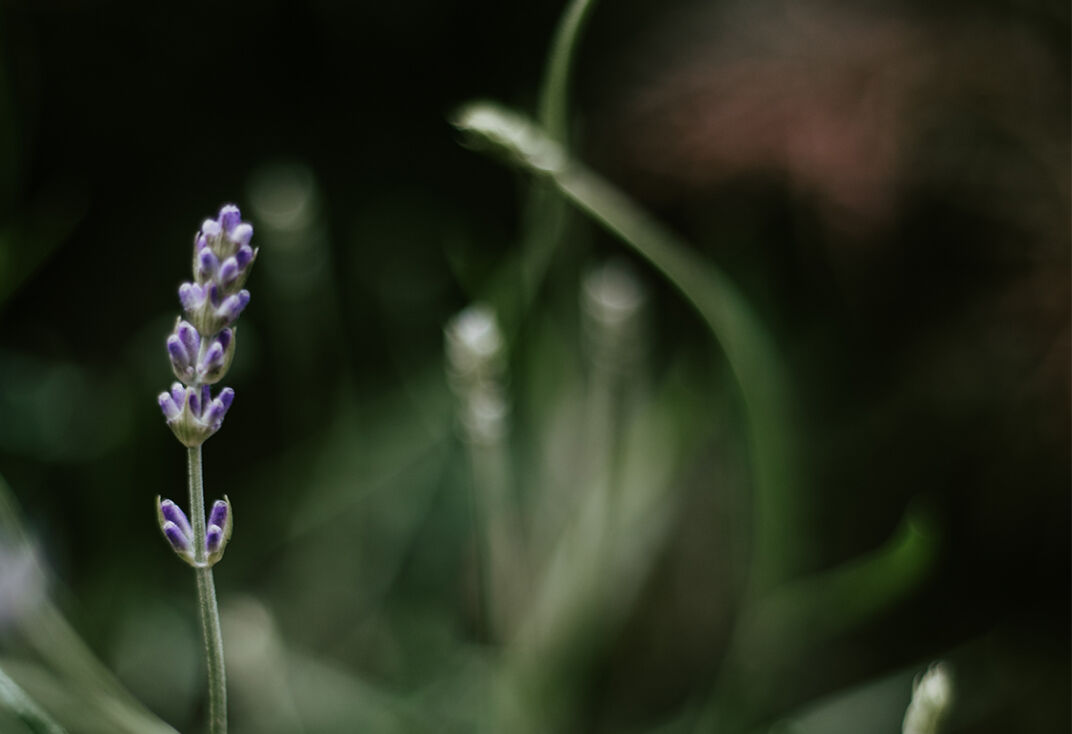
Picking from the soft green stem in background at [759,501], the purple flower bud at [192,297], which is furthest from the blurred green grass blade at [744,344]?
the purple flower bud at [192,297]

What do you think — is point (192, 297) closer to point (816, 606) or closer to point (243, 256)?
point (243, 256)

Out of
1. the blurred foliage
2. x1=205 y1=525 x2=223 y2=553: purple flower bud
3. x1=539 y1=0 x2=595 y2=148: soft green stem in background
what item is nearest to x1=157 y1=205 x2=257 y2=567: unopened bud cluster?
x1=205 y1=525 x2=223 y2=553: purple flower bud

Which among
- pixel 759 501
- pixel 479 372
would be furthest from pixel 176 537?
pixel 759 501

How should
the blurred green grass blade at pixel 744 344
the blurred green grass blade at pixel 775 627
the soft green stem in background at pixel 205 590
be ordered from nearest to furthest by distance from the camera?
the soft green stem in background at pixel 205 590 < the blurred green grass blade at pixel 744 344 < the blurred green grass blade at pixel 775 627

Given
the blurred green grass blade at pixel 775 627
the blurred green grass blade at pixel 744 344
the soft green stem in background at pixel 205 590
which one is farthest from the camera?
the blurred green grass blade at pixel 775 627

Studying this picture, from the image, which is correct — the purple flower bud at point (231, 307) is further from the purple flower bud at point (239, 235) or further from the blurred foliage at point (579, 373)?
the blurred foliage at point (579, 373)

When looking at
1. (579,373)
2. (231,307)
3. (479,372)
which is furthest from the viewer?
(579,373)
